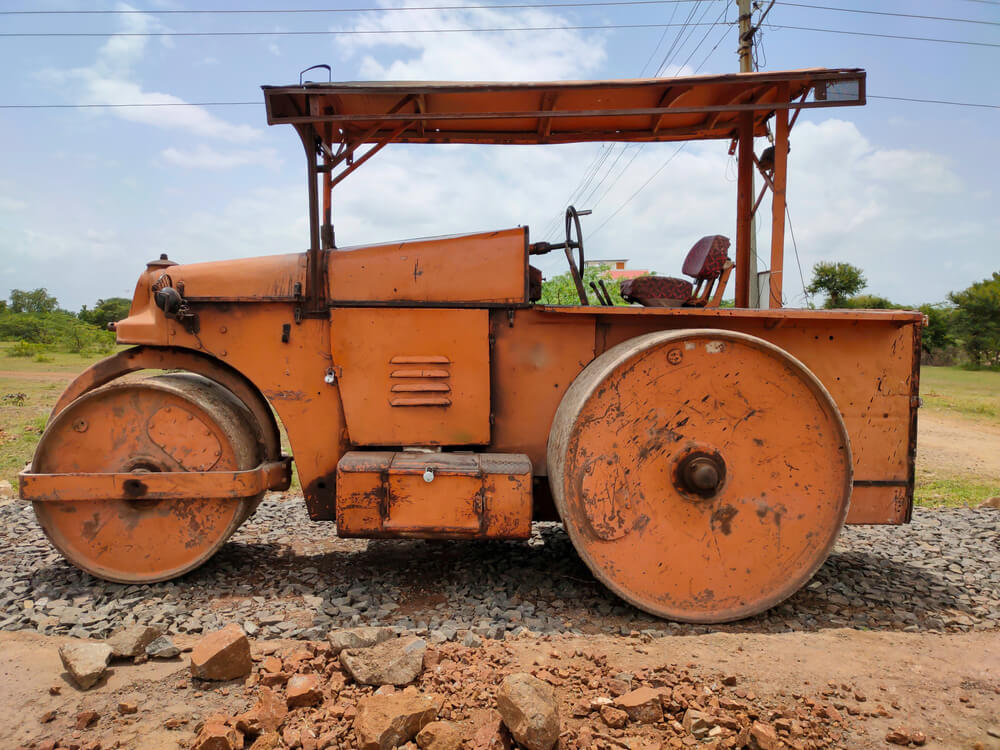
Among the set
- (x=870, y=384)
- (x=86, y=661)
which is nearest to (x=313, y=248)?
(x=86, y=661)

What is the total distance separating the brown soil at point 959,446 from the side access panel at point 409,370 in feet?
24.8

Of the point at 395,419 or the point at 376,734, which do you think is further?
the point at 395,419

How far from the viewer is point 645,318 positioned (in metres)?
3.71

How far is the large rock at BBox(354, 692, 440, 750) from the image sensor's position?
2.16 metres

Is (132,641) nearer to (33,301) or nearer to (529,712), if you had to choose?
(529,712)

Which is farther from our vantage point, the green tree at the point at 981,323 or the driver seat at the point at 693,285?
the green tree at the point at 981,323

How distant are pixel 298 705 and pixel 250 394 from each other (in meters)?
2.02

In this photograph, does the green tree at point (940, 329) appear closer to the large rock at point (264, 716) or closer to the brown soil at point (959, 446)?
the brown soil at point (959, 446)

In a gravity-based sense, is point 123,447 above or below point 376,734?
above

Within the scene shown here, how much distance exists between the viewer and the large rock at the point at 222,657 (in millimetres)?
2619

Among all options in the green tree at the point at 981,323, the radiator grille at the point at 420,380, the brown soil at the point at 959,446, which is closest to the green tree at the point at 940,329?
the green tree at the point at 981,323

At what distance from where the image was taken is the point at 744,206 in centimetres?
451

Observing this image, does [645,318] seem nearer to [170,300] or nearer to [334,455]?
[334,455]

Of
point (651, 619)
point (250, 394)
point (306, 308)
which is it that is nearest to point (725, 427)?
point (651, 619)
